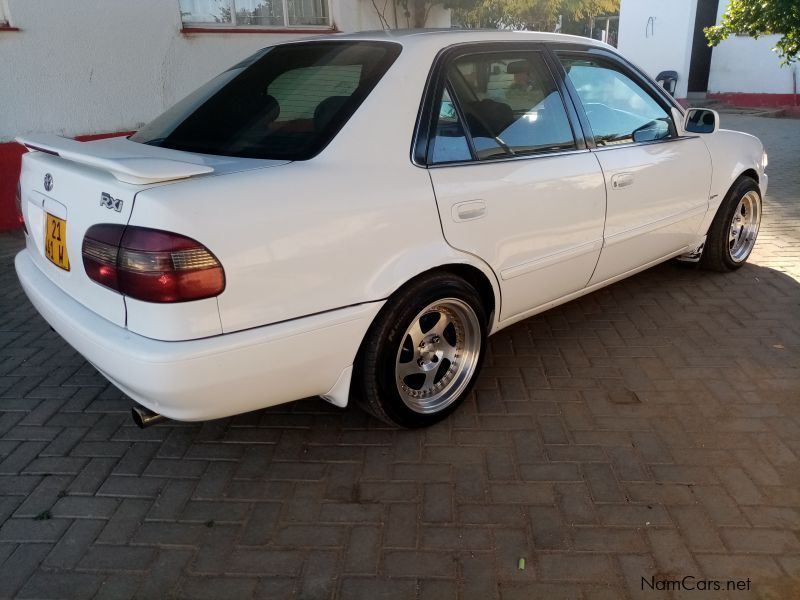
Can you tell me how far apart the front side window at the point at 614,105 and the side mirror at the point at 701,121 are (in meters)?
0.18

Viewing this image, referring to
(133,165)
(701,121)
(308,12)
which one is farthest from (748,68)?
A: (133,165)

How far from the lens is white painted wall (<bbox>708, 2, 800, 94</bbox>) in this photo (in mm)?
16203

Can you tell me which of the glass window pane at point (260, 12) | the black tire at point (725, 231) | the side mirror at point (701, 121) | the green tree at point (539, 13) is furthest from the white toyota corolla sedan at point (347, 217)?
the green tree at point (539, 13)

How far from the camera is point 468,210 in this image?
111 inches

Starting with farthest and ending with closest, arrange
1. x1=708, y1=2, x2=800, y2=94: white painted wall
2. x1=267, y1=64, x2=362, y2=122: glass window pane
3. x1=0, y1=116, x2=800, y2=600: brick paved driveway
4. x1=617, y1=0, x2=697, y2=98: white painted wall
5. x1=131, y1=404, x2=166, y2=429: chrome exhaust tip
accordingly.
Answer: x1=617, y1=0, x2=697, y2=98: white painted wall → x1=708, y1=2, x2=800, y2=94: white painted wall → x1=267, y1=64, x2=362, y2=122: glass window pane → x1=131, y1=404, x2=166, y2=429: chrome exhaust tip → x1=0, y1=116, x2=800, y2=600: brick paved driveway

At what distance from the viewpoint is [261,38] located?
7652 millimetres

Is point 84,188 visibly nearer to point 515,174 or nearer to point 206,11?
point 515,174

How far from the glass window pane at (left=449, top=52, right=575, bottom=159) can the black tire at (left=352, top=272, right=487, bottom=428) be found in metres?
0.63

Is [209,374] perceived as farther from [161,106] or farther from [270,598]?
[161,106]

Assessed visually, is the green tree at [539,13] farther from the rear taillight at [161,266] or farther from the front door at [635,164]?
the rear taillight at [161,266]

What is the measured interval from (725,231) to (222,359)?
3.87 meters

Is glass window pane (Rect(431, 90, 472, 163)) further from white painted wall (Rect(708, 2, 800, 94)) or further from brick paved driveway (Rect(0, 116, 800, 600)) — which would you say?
white painted wall (Rect(708, 2, 800, 94))

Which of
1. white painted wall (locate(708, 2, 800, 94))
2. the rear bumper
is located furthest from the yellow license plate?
white painted wall (locate(708, 2, 800, 94))

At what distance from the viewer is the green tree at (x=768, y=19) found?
25.0 feet
